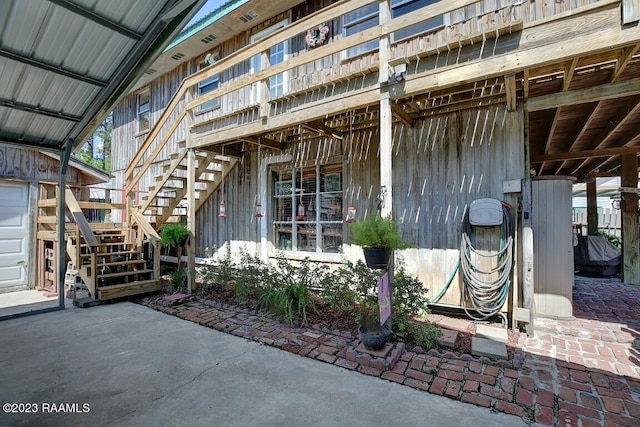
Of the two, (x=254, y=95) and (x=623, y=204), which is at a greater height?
(x=254, y=95)

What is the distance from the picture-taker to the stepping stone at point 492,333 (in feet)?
11.6

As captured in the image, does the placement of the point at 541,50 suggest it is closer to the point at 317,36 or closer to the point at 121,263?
the point at 317,36

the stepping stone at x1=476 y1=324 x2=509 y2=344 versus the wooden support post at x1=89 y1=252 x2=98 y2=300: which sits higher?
the wooden support post at x1=89 y1=252 x2=98 y2=300

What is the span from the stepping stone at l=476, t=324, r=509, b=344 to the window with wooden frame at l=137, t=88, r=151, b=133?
34.0 feet

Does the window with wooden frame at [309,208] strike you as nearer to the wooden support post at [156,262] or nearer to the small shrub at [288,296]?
the small shrub at [288,296]

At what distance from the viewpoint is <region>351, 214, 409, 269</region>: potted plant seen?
3123mm

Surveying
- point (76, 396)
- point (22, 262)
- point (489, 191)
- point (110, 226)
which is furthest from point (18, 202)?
point (489, 191)

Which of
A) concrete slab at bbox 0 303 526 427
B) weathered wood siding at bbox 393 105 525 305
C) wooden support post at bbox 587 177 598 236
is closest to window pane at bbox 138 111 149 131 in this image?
concrete slab at bbox 0 303 526 427

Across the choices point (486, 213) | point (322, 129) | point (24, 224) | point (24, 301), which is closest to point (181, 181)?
point (24, 224)

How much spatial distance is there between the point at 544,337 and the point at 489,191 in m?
1.86

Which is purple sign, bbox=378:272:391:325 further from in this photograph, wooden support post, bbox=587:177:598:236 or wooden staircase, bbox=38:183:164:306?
wooden support post, bbox=587:177:598:236

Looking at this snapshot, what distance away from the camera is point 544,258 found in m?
4.28

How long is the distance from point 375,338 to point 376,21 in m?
5.26

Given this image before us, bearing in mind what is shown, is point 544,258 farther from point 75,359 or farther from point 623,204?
point 75,359
